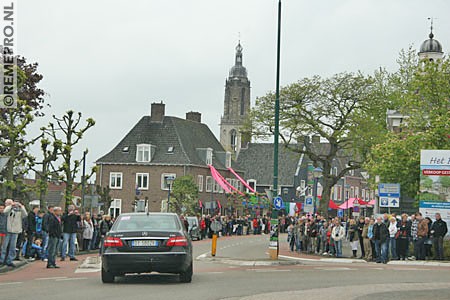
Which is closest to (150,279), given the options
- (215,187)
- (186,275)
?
(186,275)

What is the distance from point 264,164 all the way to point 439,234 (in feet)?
254

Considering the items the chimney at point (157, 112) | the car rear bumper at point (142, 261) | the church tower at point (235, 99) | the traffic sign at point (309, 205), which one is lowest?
the car rear bumper at point (142, 261)

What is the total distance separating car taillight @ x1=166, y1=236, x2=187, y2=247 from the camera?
16391 millimetres

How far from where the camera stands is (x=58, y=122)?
37.8m

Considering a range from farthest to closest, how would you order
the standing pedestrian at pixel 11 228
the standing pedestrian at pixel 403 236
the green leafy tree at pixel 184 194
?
the green leafy tree at pixel 184 194, the standing pedestrian at pixel 403 236, the standing pedestrian at pixel 11 228

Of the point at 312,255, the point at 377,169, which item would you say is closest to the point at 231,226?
the point at 377,169

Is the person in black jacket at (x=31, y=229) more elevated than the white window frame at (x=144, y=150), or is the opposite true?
the white window frame at (x=144, y=150)

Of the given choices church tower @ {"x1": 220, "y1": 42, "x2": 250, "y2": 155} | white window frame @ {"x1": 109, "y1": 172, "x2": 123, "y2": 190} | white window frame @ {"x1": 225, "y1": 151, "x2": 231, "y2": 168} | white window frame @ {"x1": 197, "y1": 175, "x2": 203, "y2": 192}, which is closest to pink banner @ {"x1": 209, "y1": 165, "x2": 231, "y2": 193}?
white window frame @ {"x1": 197, "y1": 175, "x2": 203, "y2": 192}

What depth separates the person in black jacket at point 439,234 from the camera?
28.2 meters

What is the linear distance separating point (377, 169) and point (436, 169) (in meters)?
9.26

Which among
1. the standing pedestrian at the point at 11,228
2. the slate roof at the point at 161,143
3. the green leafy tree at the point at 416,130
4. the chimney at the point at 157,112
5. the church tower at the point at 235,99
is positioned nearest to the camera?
the standing pedestrian at the point at 11,228

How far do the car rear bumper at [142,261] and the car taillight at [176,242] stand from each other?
177mm

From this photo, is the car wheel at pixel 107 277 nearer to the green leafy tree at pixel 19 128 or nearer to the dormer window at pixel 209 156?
the green leafy tree at pixel 19 128

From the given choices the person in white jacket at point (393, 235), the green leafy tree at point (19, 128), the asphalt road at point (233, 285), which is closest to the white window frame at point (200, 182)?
the green leafy tree at point (19, 128)
